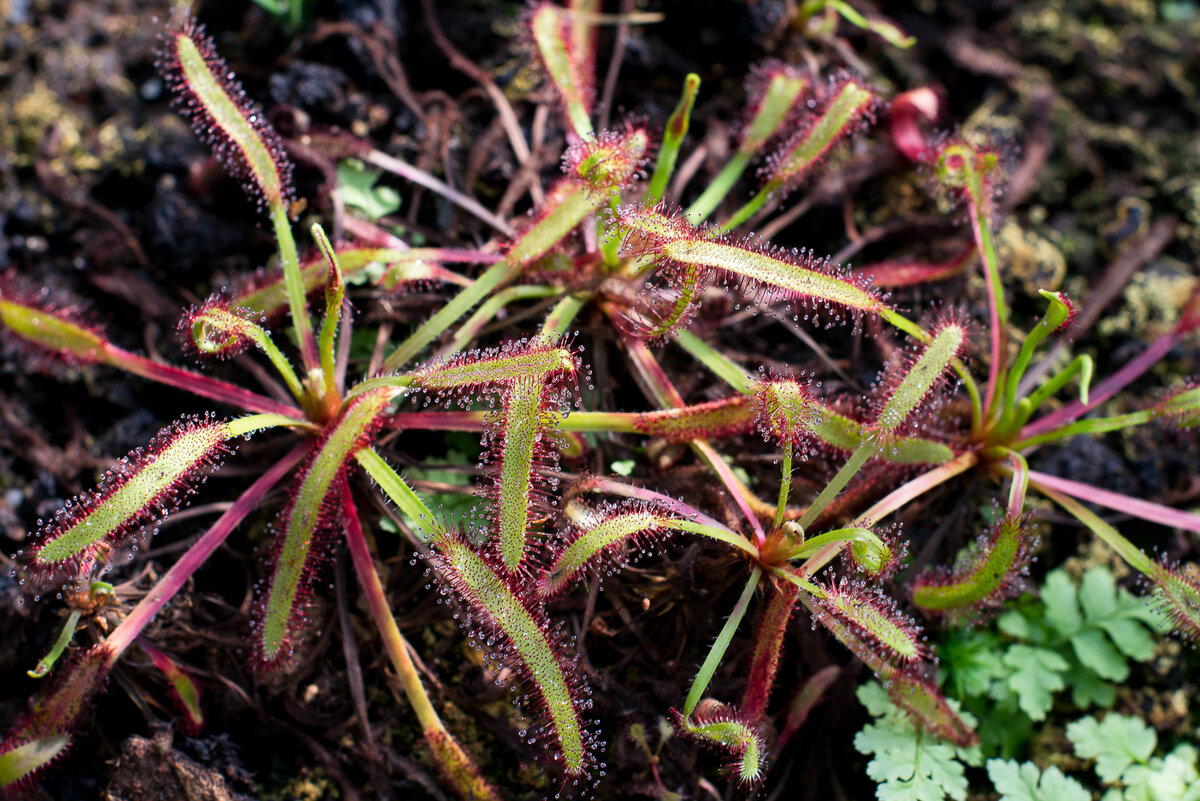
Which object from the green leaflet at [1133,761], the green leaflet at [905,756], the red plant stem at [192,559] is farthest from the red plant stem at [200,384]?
the green leaflet at [1133,761]

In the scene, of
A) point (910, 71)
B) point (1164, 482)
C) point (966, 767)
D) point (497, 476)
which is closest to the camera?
point (497, 476)

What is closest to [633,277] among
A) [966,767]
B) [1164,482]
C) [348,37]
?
[348,37]

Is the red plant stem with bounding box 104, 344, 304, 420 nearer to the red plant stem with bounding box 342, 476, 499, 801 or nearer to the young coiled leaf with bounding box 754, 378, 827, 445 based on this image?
the red plant stem with bounding box 342, 476, 499, 801

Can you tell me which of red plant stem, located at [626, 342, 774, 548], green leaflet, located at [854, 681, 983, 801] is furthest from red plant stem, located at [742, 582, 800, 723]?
green leaflet, located at [854, 681, 983, 801]

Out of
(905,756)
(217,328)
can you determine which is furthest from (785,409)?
(217,328)

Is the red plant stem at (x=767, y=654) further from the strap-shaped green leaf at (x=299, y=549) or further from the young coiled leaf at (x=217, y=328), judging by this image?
the young coiled leaf at (x=217, y=328)

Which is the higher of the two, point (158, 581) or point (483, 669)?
point (158, 581)

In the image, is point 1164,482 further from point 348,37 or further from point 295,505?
point 348,37

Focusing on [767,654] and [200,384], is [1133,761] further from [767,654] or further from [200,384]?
[200,384]
